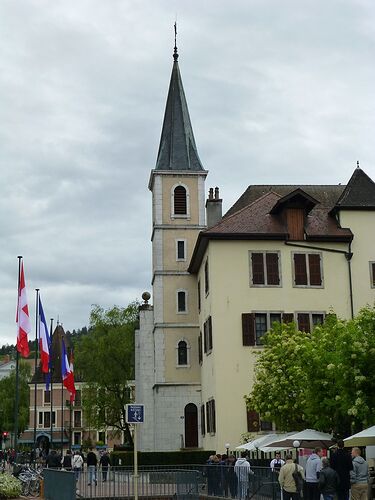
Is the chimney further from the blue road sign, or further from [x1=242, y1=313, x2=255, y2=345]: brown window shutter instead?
the blue road sign

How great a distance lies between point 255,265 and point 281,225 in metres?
2.78

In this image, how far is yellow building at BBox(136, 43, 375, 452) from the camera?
1665 inches

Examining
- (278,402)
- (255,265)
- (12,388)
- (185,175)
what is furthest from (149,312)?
→ (12,388)

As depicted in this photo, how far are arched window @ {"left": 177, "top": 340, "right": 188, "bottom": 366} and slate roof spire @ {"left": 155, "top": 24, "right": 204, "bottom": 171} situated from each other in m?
11.7

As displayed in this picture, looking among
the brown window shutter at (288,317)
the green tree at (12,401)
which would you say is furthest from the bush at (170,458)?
the green tree at (12,401)

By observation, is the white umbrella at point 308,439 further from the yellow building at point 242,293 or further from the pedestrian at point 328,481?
the yellow building at point 242,293

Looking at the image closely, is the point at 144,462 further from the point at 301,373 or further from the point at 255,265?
the point at 301,373

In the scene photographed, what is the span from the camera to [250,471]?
2277 centimetres

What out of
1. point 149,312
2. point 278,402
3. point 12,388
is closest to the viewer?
point 278,402

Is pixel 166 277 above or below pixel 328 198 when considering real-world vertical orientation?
below

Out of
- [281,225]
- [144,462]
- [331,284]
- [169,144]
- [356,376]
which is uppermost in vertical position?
[169,144]

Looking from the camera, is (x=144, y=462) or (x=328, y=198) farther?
(x=328, y=198)

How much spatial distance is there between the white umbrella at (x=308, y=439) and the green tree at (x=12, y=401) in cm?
8116

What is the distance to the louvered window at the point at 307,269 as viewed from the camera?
43594 millimetres
